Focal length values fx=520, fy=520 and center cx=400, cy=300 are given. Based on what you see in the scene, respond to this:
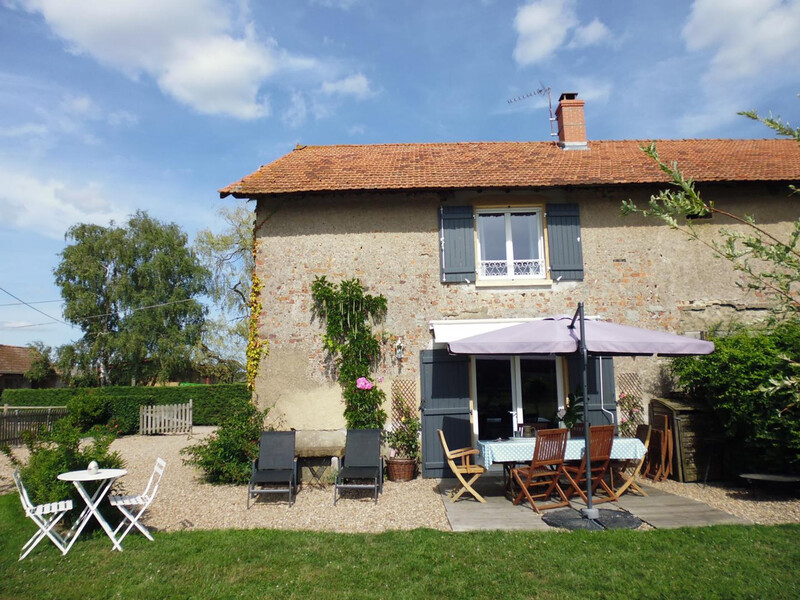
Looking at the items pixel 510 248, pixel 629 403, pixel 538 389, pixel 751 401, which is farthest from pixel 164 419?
pixel 751 401

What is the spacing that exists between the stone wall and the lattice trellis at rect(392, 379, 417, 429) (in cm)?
21

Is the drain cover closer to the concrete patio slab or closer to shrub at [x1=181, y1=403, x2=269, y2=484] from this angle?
the concrete patio slab

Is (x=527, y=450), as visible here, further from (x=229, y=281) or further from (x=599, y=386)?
(x=229, y=281)

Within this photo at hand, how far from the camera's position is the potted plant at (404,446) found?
10188mm

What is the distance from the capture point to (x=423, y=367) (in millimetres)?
10727

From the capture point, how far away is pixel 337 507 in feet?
27.8

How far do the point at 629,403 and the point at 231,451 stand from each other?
8.09 m

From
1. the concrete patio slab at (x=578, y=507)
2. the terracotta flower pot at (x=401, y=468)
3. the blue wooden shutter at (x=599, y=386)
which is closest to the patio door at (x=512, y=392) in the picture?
the blue wooden shutter at (x=599, y=386)

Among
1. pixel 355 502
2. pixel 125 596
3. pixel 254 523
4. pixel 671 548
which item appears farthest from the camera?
pixel 355 502

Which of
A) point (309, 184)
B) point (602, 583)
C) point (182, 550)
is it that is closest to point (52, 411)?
point (309, 184)

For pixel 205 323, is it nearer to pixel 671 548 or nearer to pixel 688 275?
pixel 688 275

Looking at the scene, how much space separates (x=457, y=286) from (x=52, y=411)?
56.7 feet

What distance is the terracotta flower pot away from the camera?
400 inches

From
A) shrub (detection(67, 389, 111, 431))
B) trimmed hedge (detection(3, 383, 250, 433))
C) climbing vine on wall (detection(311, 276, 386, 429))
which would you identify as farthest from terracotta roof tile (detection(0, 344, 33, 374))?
climbing vine on wall (detection(311, 276, 386, 429))
